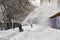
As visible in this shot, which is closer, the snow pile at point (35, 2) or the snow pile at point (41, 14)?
the snow pile at point (41, 14)

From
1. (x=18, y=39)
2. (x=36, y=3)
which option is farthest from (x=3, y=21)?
(x=36, y=3)

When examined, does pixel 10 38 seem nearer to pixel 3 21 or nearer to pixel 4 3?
pixel 3 21

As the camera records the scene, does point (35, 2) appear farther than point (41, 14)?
Yes

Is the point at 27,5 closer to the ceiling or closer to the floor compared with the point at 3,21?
closer to the ceiling

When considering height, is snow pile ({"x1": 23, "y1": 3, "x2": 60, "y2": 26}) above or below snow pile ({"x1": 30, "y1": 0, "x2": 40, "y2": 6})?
below

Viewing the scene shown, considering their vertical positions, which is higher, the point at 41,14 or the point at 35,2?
the point at 35,2

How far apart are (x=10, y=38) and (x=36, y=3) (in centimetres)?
334

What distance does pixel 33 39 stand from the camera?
1.84 meters

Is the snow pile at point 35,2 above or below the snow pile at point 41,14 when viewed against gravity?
above

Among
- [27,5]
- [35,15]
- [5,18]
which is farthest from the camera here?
[27,5]

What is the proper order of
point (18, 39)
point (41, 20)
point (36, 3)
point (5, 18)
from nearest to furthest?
point (18, 39) < point (5, 18) < point (41, 20) < point (36, 3)

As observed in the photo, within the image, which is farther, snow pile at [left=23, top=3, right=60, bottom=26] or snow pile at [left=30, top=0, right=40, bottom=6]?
snow pile at [left=30, top=0, right=40, bottom=6]

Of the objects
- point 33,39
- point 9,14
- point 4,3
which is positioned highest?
point 4,3

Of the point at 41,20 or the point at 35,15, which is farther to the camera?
the point at 35,15
